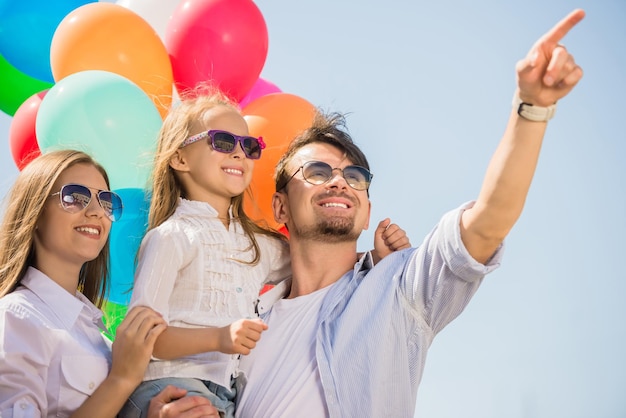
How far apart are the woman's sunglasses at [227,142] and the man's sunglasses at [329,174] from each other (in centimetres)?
30

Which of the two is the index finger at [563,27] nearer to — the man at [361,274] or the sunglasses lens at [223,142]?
the man at [361,274]

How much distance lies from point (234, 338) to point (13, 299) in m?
0.83

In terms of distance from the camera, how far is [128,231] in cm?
358

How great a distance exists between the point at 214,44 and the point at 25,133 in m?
1.26

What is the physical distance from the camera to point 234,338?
2359 mm

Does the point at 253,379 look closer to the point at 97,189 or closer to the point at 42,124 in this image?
the point at 97,189

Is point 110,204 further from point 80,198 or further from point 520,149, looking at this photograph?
point 520,149

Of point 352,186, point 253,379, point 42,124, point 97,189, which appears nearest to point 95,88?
point 42,124

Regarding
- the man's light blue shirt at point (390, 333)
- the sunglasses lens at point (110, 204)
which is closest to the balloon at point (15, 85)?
the sunglasses lens at point (110, 204)

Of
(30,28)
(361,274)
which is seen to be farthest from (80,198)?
(30,28)

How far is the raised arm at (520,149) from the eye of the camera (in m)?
1.93

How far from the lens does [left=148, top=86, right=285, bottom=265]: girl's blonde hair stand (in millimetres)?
→ 3162

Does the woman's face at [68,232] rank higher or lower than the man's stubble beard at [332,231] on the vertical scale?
lower

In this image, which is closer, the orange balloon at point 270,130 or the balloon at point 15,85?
the orange balloon at point 270,130
